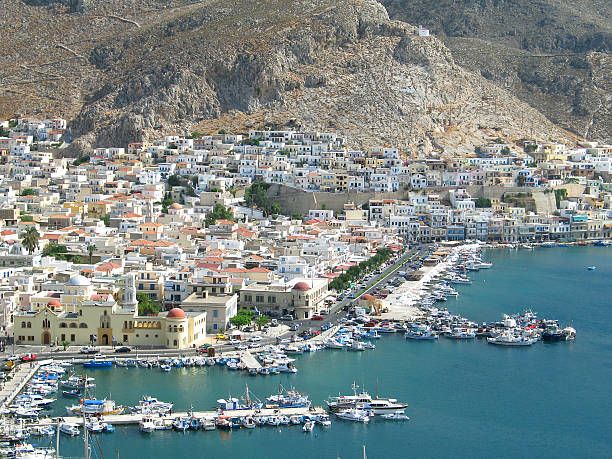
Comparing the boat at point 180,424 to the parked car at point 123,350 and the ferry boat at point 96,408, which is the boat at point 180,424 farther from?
the parked car at point 123,350

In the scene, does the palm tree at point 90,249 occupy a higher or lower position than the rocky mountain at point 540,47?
lower

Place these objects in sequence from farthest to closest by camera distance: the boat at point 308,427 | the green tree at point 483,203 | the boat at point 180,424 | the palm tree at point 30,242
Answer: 1. the green tree at point 483,203
2. the palm tree at point 30,242
3. the boat at point 308,427
4. the boat at point 180,424

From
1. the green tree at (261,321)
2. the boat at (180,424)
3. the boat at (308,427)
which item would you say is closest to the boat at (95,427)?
the boat at (180,424)

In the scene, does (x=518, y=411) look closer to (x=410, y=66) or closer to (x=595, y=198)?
(x=595, y=198)

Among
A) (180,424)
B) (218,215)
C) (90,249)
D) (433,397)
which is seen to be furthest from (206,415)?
(218,215)

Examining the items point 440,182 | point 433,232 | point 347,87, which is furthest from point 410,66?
point 433,232
